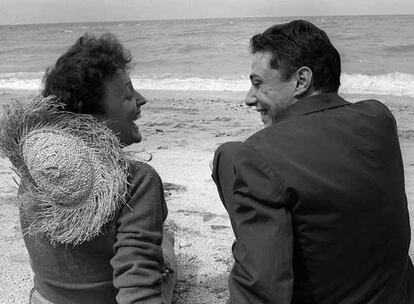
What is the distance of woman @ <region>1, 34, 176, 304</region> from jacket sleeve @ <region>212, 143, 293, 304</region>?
472 mm

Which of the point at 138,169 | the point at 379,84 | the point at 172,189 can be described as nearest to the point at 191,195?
the point at 172,189

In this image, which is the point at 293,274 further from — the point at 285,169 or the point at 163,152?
the point at 163,152

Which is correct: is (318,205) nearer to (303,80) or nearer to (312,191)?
(312,191)

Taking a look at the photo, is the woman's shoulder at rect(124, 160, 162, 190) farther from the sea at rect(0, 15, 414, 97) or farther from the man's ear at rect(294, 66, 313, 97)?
the sea at rect(0, 15, 414, 97)

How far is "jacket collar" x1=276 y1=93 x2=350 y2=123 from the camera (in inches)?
61.0

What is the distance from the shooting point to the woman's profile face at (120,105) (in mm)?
1867

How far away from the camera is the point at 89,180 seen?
69.4 inches

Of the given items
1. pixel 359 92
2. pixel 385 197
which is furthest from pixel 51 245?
pixel 359 92

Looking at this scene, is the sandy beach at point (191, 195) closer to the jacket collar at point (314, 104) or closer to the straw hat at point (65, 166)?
the straw hat at point (65, 166)

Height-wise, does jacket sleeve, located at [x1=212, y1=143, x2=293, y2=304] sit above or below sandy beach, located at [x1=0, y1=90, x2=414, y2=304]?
above

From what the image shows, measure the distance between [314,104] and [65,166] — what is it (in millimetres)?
870

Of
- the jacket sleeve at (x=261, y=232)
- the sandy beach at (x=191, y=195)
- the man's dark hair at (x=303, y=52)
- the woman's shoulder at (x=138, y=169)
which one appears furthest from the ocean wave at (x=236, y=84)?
the jacket sleeve at (x=261, y=232)

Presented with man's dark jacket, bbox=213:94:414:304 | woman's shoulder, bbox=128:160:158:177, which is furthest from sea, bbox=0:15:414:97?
man's dark jacket, bbox=213:94:414:304

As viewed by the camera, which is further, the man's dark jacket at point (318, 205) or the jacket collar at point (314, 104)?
the jacket collar at point (314, 104)
